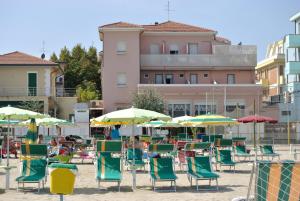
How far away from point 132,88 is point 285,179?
128ft

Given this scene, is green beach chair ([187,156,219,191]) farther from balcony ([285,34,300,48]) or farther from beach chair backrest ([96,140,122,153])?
balcony ([285,34,300,48])

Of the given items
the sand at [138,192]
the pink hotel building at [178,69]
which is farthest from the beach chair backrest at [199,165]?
the pink hotel building at [178,69]

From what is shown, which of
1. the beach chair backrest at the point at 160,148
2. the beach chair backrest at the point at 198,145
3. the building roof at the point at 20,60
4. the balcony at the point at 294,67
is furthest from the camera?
the balcony at the point at 294,67

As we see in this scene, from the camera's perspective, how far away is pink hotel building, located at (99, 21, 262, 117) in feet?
151

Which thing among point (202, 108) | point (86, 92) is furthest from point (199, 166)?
point (86, 92)

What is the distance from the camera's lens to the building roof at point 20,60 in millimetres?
45344

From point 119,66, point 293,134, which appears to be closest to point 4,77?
point 119,66

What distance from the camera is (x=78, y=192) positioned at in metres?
14.3

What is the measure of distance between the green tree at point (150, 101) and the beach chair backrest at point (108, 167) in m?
27.0

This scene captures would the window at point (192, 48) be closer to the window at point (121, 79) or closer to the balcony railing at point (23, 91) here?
the window at point (121, 79)

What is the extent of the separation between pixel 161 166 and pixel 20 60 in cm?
3324

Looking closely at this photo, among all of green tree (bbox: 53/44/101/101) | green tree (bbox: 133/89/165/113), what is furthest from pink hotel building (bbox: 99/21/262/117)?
green tree (bbox: 53/44/101/101)

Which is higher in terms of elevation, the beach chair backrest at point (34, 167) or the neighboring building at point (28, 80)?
the neighboring building at point (28, 80)

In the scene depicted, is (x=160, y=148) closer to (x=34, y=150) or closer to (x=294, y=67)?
(x=34, y=150)
